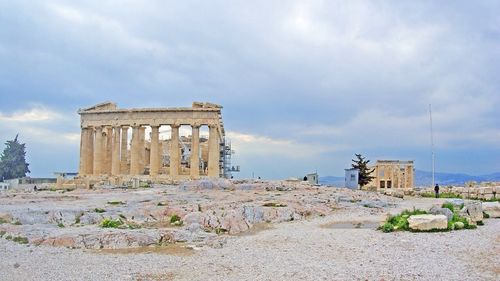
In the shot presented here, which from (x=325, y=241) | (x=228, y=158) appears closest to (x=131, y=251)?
(x=325, y=241)

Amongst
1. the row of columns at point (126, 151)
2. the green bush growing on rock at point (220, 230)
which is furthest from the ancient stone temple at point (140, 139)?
the green bush growing on rock at point (220, 230)

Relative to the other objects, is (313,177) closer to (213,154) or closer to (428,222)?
(213,154)

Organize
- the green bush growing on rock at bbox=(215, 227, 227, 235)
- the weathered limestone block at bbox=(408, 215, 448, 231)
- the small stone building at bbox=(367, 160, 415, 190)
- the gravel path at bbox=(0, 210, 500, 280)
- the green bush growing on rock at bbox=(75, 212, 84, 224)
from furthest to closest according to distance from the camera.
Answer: the small stone building at bbox=(367, 160, 415, 190)
the green bush growing on rock at bbox=(75, 212, 84, 224)
the green bush growing on rock at bbox=(215, 227, 227, 235)
the weathered limestone block at bbox=(408, 215, 448, 231)
the gravel path at bbox=(0, 210, 500, 280)

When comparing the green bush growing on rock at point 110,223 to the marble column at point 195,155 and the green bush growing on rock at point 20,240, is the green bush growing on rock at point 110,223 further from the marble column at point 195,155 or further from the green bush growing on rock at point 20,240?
the marble column at point 195,155

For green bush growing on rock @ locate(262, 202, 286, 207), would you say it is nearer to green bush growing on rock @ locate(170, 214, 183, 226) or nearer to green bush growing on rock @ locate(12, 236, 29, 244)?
green bush growing on rock @ locate(170, 214, 183, 226)

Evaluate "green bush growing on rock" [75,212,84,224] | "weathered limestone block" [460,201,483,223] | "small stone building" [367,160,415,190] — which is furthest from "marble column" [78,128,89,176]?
"weathered limestone block" [460,201,483,223]

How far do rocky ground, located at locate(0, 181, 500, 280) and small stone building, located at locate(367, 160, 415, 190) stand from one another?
52224 mm

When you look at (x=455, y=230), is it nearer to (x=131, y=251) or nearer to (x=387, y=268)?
(x=387, y=268)

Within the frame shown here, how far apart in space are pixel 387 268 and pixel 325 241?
16.1 ft

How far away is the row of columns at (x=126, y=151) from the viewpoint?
58.9m

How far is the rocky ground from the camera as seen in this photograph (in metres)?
13.4

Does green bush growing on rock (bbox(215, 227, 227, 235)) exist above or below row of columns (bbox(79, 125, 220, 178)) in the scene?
below

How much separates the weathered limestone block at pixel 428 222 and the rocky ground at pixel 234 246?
1.96 feet

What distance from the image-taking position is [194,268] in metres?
14.1
